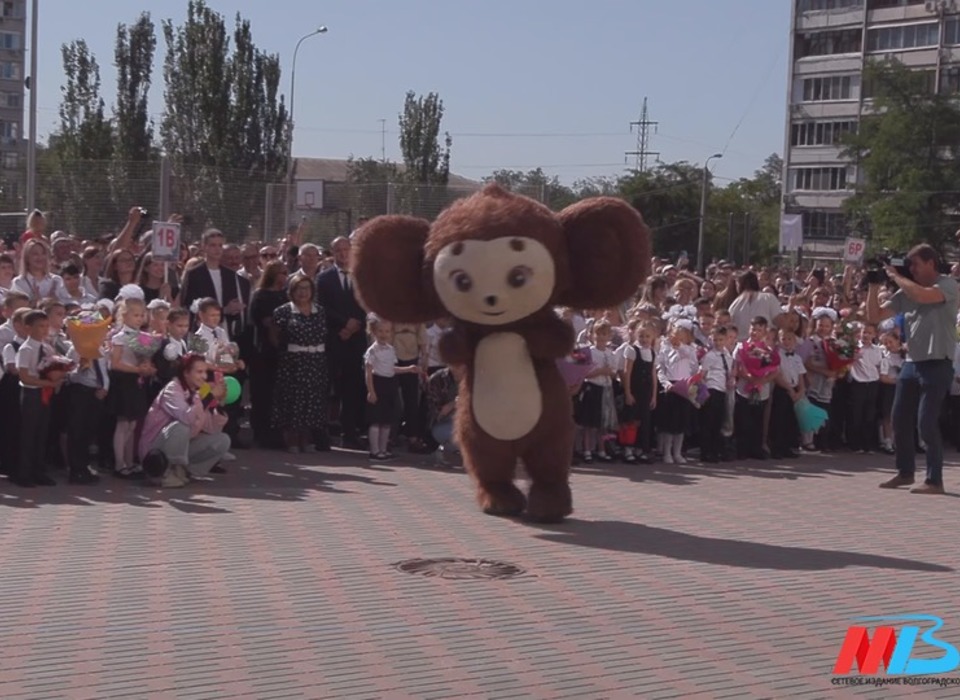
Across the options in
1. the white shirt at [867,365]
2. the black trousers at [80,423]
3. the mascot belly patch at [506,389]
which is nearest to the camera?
the mascot belly patch at [506,389]

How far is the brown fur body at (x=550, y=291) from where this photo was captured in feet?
33.4

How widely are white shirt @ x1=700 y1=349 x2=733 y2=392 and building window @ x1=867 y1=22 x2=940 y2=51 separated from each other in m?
69.3

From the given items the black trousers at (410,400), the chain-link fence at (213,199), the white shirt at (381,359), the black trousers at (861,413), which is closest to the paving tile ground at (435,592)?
the white shirt at (381,359)

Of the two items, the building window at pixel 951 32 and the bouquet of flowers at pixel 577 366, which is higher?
the building window at pixel 951 32

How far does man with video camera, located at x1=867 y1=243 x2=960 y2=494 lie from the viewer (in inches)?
494

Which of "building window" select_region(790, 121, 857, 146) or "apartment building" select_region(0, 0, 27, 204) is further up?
"apartment building" select_region(0, 0, 27, 204)

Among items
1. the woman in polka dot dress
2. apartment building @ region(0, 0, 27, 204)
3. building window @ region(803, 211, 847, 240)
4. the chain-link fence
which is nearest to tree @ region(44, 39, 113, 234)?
the chain-link fence

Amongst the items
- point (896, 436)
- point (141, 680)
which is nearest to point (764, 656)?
point (141, 680)

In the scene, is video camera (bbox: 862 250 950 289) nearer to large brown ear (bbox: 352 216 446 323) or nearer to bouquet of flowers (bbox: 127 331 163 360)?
large brown ear (bbox: 352 216 446 323)

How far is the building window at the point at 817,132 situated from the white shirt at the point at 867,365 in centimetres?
6838

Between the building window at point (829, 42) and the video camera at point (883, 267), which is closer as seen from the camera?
the video camera at point (883, 267)

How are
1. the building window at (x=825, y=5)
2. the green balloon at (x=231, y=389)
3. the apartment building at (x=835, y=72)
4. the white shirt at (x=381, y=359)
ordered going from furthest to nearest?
the building window at (x=825, y=5)
the apartment building at (x=835, y=72)
the white shirt at (x=381, y=359)
the green balloon at (x=231, y=389)

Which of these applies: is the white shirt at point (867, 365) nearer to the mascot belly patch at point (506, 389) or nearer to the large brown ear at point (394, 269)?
the mascot belly patch at point (506, 389)

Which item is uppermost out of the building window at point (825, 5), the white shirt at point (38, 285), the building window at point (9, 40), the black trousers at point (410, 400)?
the building window at point (9, 40)
